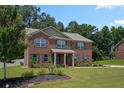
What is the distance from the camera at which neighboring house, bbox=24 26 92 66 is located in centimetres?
4828

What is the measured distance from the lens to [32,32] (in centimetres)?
4797

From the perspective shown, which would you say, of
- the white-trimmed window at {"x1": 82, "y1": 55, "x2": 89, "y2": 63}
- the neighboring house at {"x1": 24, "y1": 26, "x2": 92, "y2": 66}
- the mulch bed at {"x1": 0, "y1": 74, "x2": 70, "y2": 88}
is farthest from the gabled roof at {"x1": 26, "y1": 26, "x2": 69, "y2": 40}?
the mulch bed at {"x1": 0, "y1": 74, "x2": 70, "y2": 88}

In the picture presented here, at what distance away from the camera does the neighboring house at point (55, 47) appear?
158 ft

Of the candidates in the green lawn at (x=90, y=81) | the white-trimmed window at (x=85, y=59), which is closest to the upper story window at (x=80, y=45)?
the white-trimmed window at (x=85, y=59)

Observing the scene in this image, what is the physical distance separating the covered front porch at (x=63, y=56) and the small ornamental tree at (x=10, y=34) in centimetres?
2510

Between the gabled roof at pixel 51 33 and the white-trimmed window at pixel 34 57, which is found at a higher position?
the gabled roof at pixel 51 33

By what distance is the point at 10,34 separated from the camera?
24312mm

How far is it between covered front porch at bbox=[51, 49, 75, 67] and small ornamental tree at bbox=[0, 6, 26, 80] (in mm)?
25102

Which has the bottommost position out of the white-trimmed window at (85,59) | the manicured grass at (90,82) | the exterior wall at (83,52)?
the manicured grass at (90,82)

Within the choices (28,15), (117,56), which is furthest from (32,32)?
(28,15)

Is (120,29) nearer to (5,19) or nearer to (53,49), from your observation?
(53,49)

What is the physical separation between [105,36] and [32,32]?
1409 inches

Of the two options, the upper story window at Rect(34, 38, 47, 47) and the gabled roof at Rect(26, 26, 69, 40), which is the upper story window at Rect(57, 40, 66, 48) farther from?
the upper story window at Rect(34, 38, 47, 47)

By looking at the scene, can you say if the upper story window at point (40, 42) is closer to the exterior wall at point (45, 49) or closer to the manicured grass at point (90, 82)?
the exterior wall at point (45, 49)
